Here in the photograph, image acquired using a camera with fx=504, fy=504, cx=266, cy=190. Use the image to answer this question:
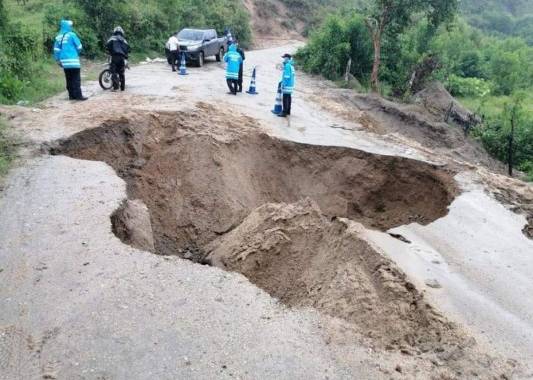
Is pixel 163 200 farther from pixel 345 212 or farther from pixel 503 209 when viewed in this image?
pixel 503 209

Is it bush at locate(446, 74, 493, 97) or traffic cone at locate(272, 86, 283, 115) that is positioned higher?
traffic cone at locate(272, 86, 283, 115)

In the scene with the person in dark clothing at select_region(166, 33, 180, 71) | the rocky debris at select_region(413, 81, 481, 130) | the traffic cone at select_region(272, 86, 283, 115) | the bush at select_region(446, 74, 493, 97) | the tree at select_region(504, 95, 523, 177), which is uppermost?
the person in dark clothing at select_region(166, 33, 180, 71)

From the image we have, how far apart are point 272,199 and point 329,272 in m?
4.74

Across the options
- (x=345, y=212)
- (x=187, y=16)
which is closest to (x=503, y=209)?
(x=345, y=212)

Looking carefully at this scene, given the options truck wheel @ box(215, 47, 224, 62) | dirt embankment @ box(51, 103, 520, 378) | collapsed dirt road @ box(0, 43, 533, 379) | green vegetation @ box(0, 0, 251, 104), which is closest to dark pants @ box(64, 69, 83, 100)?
collapsed dirt road @ box(0, 43, 533, 379)

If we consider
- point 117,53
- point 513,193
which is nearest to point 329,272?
point 513,193

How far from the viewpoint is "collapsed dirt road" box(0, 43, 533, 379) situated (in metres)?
4.59

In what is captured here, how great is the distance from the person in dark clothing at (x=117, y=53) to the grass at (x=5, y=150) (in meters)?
4.52

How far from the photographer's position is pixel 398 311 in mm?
5344

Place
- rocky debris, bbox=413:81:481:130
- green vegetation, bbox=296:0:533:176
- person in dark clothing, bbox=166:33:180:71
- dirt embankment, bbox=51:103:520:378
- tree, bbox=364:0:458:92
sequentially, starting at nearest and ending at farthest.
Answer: dirt embankment, bbox=51:103:520:378, person in dark clothing, bbox=166:33:180:71, rocky debris, bbox=413:81:481:130, tree, bbox=364:0:458:92, green vegetation, bbox=296:0:533:176

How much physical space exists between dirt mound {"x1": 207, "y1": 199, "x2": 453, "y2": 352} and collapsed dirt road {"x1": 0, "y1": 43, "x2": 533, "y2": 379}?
22 mm

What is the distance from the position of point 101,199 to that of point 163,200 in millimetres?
2523

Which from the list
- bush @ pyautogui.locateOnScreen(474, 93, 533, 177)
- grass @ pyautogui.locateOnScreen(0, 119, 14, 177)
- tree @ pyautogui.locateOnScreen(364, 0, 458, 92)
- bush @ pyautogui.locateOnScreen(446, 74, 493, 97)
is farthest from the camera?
bush @ pyautogui.locateOnScreen(446, 74, 493, 97)

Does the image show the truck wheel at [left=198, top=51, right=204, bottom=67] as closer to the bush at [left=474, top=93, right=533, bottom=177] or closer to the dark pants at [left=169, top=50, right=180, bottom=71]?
the dark pants at [left=169, top=50, right=180, bottom=71]
